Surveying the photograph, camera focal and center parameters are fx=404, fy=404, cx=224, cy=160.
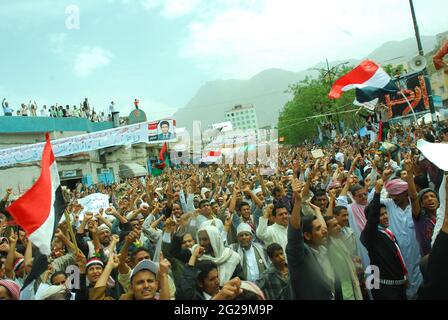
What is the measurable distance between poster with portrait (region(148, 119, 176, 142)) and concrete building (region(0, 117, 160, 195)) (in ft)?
32.7

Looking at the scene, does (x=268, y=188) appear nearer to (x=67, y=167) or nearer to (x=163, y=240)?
(x=163, y=240)

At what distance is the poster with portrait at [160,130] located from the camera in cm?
1059

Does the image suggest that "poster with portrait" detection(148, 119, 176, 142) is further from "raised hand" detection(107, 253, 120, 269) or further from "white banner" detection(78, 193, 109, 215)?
"raised hand" detection(107, 253, 120, 269)

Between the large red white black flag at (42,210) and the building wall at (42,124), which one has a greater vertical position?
the building wall at (42,124)

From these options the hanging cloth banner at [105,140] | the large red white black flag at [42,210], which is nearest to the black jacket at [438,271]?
the large red white black flag at [42,210]

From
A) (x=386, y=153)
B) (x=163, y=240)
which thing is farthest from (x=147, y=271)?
(x=386, y=153)

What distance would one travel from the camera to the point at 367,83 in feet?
28.2

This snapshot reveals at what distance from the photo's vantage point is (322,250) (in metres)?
3.20

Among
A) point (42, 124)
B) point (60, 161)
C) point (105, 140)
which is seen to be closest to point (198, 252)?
point (105, 140)

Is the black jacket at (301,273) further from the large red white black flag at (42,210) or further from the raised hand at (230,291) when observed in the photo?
the large red white black flag at (42,210)

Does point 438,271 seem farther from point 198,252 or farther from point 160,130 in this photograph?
point 160,130

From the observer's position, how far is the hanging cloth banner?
10648mm

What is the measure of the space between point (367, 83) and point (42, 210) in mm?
7248
